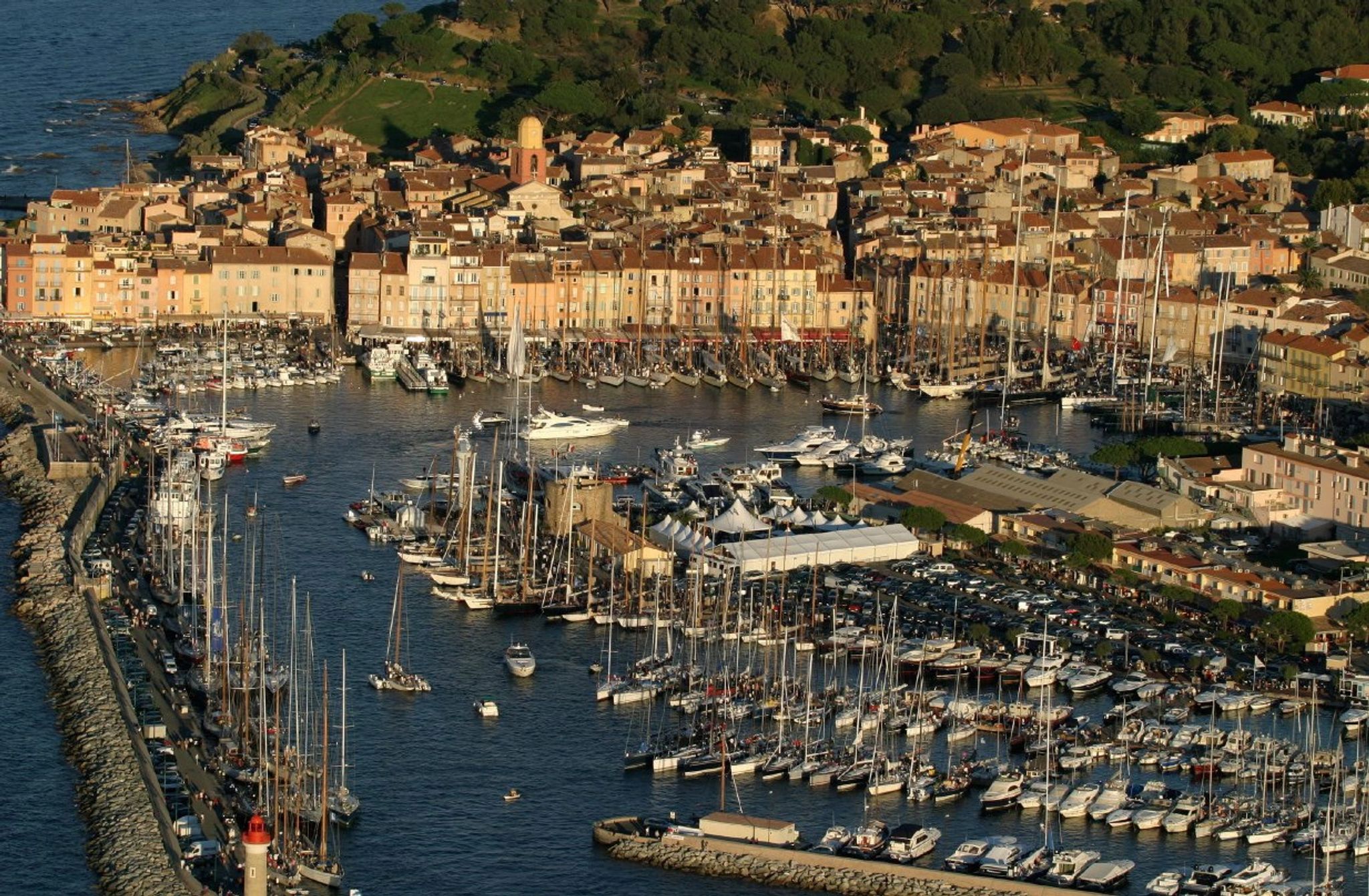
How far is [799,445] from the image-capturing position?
1166 inches

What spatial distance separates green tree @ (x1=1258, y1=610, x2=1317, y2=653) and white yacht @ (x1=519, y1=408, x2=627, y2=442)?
10.0m

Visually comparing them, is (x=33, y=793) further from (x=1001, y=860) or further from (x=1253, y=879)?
(x=1253, y=879)

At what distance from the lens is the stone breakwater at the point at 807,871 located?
16984mm

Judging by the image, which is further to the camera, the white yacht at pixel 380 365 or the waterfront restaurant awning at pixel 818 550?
the white yacht at pixel 380 365

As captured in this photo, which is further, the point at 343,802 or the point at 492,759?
the point at 492,759

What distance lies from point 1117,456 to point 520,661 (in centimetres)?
906

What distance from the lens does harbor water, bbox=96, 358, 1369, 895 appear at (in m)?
17.5

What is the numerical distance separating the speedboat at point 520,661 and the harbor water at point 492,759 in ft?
0.22

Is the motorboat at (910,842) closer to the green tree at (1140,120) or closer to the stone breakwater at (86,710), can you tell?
the stone breakwater at (86,710)

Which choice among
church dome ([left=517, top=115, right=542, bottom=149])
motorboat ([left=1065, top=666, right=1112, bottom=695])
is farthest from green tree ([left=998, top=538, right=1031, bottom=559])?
church dome ([left=517, top=115, right=542, bottom=149])

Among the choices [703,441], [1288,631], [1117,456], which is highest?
[1117,456]

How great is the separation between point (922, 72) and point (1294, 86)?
6480mm

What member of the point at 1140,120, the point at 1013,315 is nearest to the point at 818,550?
the point at 1013,315

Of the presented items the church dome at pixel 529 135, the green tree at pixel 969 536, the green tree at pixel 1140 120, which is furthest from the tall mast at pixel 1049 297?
the green tree at pixel 969 536
